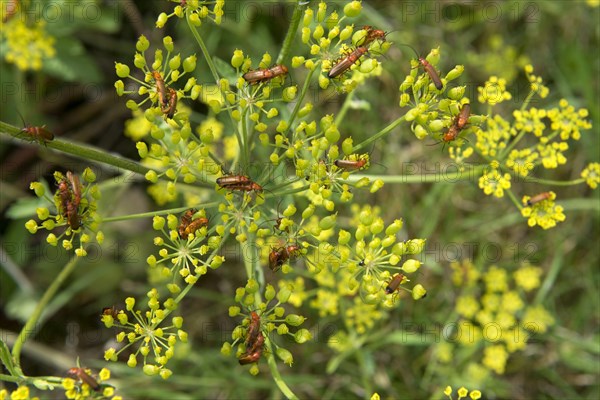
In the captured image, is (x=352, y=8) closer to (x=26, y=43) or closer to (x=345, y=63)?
(x=345, y=63)

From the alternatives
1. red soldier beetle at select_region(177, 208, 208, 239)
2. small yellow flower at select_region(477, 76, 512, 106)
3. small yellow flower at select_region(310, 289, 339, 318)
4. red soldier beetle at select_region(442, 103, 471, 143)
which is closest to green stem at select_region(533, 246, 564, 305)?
small yellow flower at select_region(310, 289, 339, 318)

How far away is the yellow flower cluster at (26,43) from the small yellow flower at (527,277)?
20.6ft

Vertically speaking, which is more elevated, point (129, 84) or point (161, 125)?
point (161, 125)

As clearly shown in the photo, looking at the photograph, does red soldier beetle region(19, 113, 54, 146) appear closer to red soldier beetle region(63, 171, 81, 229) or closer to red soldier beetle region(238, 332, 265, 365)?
red soldier beetle region(63, 171, 81, 229)

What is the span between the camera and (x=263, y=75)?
475cm

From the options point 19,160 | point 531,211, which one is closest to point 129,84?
point 19,160

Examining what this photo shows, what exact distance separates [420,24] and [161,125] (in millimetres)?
5216

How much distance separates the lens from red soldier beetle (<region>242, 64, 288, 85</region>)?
4758 mm

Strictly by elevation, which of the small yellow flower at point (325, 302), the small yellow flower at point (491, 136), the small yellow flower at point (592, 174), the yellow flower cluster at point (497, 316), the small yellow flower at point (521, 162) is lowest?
the yellow flower cluster at point (497, 316)

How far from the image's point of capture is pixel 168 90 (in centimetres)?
476

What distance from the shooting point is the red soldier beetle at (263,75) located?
476cm

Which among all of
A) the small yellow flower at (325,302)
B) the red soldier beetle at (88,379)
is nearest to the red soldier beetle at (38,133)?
the red soldier beetle at (88,379)

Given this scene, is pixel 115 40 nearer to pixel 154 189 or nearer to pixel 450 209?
pixel 154 189

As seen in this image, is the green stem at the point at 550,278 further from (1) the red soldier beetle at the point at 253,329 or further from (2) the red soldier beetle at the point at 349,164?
(1) the red soldier beetle at the point at 253,329
